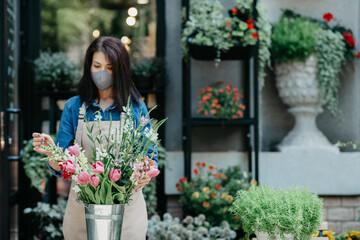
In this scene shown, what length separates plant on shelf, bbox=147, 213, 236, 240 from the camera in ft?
11.1

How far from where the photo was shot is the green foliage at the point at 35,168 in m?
3.84

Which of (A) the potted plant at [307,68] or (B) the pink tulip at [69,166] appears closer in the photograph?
(B) the pink tulip at [69,166]

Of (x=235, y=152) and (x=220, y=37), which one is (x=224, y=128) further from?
(x=220, y=37)

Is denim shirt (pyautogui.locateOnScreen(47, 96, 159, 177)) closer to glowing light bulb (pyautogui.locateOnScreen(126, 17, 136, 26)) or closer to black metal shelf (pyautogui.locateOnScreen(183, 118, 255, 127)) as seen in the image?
black metal shelf (pyautogui.locateOnScreen(183, 118, 255, 127))

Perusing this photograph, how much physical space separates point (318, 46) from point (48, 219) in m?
2.58

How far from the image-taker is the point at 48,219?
3742 millimetres

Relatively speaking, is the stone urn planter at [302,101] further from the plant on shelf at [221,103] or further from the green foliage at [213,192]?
the green foliage at [213,192]

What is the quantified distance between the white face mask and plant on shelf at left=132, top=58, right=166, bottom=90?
2096 millimetres

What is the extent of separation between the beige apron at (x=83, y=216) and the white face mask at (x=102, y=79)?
0.15 m

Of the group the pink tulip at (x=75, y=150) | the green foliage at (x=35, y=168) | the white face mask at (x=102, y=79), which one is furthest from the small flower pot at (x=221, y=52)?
the pink tulip at (x=75, y=150)

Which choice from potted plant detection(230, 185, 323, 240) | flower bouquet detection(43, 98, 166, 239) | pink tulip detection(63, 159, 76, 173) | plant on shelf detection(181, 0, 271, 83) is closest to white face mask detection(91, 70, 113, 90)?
flower bouquet detection(43, 98, 166, 239)

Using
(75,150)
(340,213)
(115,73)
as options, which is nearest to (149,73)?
(340,213)

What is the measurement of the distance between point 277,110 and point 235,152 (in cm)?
57

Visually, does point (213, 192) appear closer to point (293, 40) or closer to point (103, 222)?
point (293, 40)
